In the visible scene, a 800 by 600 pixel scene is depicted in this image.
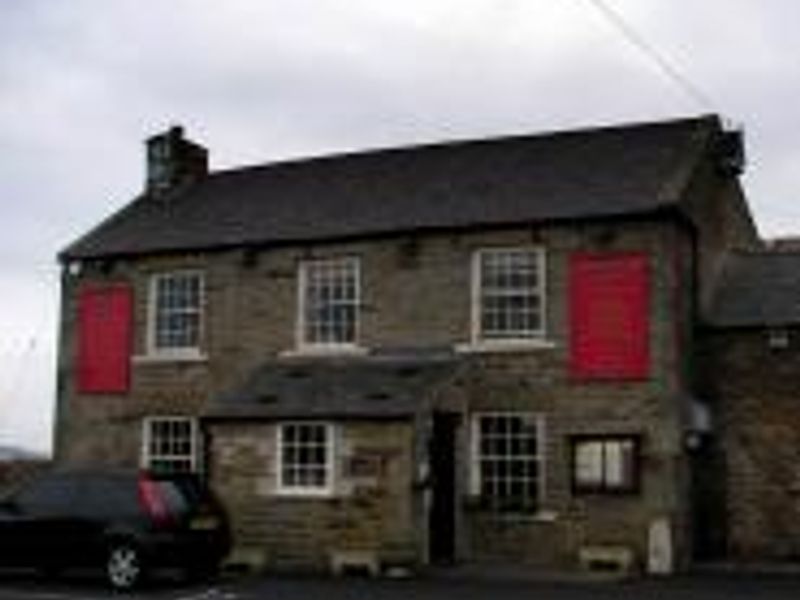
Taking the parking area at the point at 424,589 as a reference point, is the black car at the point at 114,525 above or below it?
above

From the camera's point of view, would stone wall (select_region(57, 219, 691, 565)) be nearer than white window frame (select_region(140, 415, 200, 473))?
Yes

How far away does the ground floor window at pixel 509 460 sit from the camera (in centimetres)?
2759

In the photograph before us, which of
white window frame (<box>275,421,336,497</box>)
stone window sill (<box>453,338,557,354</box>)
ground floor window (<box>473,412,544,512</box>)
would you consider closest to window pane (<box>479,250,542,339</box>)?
stone window sill (<box>453,338,557,354</box>)

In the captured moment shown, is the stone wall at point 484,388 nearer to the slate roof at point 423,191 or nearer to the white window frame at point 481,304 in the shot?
the white window frame at point 481,304

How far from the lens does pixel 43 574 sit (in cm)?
2445

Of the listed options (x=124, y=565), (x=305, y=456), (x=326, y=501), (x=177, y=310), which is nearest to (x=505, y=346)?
(x=305, y=456)

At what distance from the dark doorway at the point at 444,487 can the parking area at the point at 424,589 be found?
103 inches

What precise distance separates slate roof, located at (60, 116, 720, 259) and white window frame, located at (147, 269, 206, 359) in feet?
1.91

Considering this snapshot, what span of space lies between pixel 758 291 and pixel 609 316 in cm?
366

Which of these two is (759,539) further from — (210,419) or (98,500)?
(98,500)

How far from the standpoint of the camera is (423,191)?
1222 inches

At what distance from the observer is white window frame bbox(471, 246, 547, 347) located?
91.8 ft

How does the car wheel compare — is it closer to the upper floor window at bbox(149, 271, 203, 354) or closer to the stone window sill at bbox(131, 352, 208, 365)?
the stone window sill at bbox(131, 352, 208, 365)

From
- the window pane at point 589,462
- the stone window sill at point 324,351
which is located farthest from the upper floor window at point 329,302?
the window pane at point 589,462
